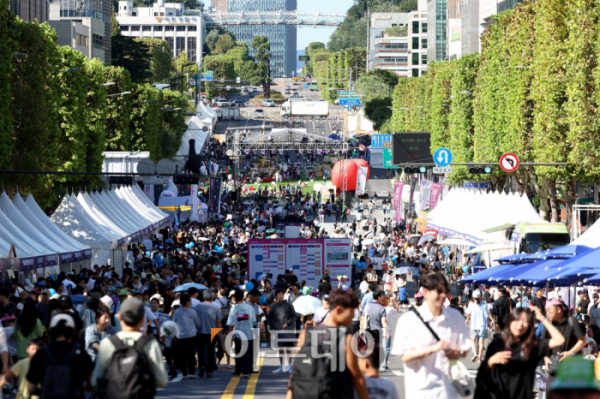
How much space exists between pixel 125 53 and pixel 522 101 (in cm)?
6719

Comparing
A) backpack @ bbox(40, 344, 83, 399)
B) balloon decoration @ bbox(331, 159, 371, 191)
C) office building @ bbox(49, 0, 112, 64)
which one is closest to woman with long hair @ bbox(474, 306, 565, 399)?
backpack @ bbox(40, 344, 83, 399)

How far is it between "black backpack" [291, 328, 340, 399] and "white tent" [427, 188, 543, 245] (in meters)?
29.6

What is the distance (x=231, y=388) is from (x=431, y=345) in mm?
7422

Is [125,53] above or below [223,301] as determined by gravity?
above

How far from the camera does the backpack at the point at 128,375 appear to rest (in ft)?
26.6

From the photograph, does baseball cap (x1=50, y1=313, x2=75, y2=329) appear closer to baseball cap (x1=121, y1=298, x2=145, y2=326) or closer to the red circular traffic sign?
baseball cap (x1=121, y1=298, x2=145, y2=326)

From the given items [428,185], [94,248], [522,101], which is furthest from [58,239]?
[428,185]

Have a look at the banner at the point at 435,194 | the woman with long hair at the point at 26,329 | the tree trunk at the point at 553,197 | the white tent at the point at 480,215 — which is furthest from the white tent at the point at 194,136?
the woman with long hair at the point at 26,329

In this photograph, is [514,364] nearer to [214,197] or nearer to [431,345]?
[431,345]

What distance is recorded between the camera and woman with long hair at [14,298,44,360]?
1158 centimetres

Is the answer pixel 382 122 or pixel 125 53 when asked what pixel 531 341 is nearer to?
pixel 125 53

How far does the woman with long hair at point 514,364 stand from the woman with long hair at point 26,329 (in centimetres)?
490

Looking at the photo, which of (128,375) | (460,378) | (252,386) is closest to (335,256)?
(252,386)

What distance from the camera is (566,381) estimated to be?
470cm
